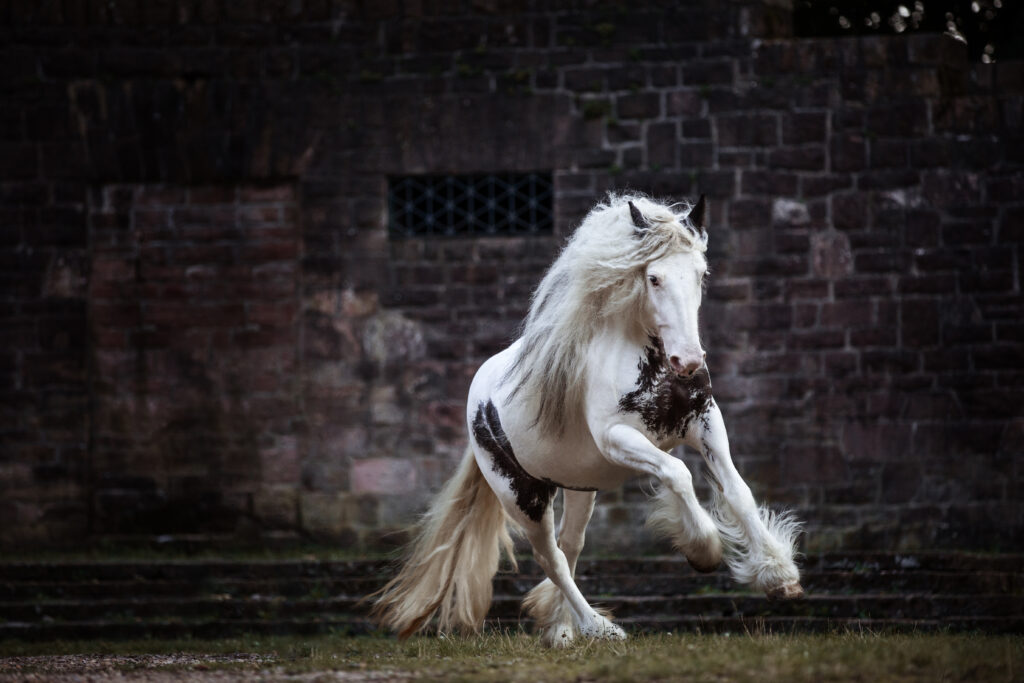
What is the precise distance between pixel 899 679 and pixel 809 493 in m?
5.70

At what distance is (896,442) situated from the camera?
9539mm

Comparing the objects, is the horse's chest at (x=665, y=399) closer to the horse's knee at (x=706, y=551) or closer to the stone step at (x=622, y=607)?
the horse's knee at (x=706, y=551)

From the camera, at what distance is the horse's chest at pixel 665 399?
16.2 feet

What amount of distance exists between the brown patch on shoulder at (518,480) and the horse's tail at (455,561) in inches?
17.3

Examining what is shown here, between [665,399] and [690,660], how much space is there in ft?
3.54

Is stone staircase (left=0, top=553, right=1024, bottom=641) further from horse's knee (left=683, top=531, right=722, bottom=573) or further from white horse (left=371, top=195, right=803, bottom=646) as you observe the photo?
horse's knee (left=683, top=531, right=722, bottom=573)

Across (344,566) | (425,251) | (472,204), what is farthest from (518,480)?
(472,204)

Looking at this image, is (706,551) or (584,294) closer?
(706,551)

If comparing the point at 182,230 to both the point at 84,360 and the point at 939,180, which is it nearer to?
the point at 84,360

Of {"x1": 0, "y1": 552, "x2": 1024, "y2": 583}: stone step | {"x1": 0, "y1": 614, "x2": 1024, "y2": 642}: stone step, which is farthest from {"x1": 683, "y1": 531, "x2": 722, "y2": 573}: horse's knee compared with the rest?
{"x1": 0, "y1": 552, "x2": 1024, "y2": 583}: stone step

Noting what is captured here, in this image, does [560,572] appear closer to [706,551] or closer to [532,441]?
[532,441]

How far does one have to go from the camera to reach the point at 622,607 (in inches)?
309

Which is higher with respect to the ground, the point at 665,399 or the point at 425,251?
the point at 425,251

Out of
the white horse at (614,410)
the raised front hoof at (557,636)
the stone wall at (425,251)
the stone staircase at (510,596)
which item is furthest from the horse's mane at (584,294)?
the stone wall at (425,251)
